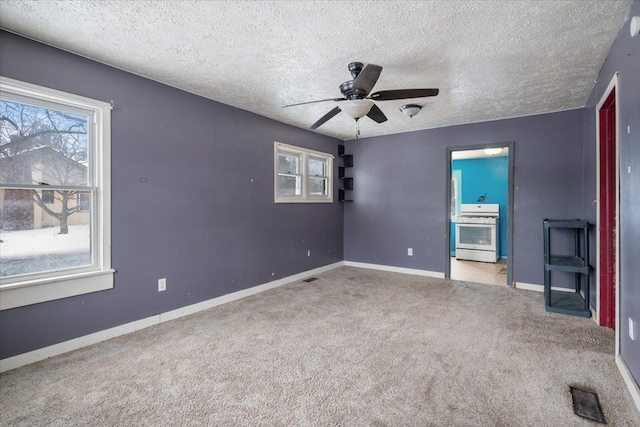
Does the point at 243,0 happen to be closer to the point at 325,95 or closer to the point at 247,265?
the point at 325,95

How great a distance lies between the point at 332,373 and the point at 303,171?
343 cm

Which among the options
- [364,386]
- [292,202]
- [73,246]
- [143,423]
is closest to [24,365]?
[73,246]

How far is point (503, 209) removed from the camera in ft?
22.1

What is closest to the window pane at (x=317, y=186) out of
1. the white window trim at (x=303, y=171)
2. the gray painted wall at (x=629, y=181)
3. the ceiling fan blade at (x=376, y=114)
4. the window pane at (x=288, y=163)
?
the white window trim at (x=303, y=171)

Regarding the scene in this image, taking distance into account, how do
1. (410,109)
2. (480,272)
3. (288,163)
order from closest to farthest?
(410,109), (288,163), (480,272)

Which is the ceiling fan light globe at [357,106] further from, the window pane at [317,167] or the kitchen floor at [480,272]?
the kitchen floor at [480,272]

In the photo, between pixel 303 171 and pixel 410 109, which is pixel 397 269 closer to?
pixel 303 171

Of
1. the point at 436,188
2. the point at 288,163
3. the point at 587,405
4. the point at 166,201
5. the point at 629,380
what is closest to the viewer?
the point at 587,405

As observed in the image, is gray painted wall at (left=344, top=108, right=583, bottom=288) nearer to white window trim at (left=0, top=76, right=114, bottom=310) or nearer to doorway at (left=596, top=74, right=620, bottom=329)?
doorway at (left=596, top=74, right=620, bottom=329)

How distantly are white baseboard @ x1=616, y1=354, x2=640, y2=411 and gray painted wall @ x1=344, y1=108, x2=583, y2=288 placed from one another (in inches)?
88.3

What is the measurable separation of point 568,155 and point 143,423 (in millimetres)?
5221

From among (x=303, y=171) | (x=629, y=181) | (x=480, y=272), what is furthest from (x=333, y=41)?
(x=480, y=272)

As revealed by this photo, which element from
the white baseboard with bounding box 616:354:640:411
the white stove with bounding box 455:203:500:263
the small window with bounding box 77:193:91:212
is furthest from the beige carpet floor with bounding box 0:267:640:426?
the white stove with bounding box 455:203:500:263

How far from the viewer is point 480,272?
536cm
